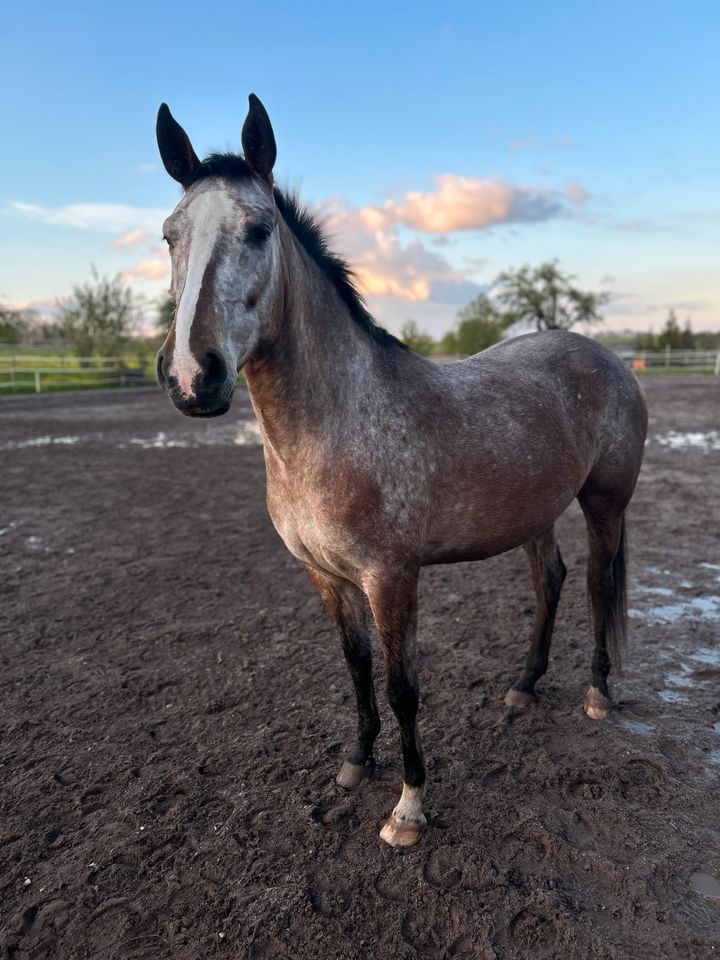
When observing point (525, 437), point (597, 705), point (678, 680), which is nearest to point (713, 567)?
point (678, 680)

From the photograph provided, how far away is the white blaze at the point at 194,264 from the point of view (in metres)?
1.83

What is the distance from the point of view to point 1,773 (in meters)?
3.03

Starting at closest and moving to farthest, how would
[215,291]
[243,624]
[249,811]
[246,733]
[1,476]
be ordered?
[215,291] < [249,811] < [246,733] < [243,624] < [1,476]

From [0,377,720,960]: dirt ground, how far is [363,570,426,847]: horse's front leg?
10 cm

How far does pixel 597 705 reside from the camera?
345cm

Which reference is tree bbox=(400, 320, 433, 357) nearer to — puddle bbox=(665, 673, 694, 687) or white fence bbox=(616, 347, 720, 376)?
white fence bbox=(616, 347, 720, 376)

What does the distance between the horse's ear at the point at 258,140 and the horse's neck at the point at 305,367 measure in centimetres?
32

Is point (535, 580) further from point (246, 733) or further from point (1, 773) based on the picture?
point (1, 773)

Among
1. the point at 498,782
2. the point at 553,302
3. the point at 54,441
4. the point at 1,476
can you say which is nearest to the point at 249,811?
Result: the point at 498,782

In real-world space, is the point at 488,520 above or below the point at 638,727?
above

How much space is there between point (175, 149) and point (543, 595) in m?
3.06

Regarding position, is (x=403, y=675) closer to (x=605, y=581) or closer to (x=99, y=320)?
(x=605, y=581)

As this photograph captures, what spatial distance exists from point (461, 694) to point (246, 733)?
127cm

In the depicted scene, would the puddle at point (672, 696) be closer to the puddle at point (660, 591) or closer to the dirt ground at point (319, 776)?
the dirt ground at point (319, 776)
